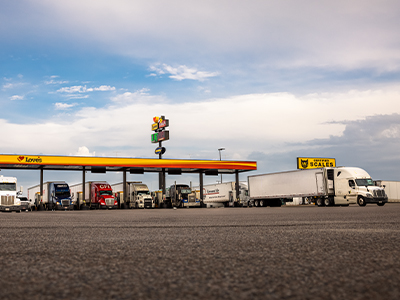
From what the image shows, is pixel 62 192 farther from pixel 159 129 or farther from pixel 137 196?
pixel 159 129

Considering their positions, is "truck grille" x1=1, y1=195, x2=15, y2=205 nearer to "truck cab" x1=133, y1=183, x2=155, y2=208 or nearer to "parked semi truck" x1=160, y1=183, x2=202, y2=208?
"truck cab" x1=133, y1=183, x2=155, y2=208

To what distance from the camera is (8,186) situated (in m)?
34.0

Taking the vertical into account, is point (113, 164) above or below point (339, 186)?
above

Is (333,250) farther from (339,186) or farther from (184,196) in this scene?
(184,196)

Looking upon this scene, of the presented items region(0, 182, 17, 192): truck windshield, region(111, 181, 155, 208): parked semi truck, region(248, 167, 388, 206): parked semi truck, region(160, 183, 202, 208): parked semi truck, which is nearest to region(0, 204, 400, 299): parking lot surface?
region(0, 182, 17, 192): truck windshield

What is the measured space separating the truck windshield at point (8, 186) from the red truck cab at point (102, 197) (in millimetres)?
15840

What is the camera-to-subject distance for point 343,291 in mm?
2773

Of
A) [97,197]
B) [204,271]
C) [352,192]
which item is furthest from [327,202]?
[204,271]

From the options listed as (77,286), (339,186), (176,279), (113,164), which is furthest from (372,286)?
(113,164)

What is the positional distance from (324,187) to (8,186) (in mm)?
28049

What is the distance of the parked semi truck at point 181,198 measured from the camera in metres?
53.9

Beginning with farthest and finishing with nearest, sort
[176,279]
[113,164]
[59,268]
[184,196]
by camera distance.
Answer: [184,196] → [113,164] → [59,268] → [176,279]

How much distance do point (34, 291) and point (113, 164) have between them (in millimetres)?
46981

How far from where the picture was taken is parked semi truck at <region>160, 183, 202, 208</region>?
177ft
